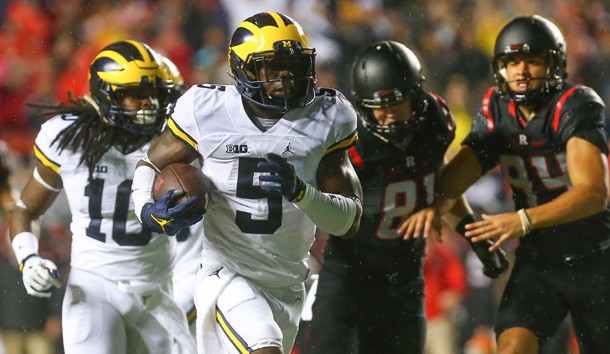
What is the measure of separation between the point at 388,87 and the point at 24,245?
5.11ft

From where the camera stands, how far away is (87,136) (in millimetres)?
4035

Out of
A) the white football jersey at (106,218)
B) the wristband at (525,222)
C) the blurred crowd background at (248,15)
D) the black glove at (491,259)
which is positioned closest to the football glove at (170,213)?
the white football jersey at (106,218)

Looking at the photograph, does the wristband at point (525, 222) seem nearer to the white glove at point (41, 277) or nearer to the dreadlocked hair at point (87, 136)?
the dreadlocked hair at point (87, 136)

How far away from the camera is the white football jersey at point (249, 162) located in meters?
3.41

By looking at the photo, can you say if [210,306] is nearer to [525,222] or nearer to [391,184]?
[391,184]

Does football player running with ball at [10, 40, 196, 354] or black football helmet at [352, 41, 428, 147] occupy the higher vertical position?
black football helmet at [352, 41, 428, 147]

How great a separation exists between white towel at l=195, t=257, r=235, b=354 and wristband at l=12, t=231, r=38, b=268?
86 cm

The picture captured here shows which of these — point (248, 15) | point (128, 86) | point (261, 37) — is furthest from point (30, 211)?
point (248, 15)

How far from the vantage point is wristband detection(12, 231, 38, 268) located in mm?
3943

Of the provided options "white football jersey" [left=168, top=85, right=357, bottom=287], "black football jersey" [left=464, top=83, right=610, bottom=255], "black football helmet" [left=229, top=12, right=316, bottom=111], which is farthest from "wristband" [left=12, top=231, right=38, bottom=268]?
"black football jersey" [left=464, top=83, right=610, bottom=255]

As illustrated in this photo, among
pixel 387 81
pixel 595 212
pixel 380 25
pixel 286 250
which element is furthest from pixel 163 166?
pixel 380 25

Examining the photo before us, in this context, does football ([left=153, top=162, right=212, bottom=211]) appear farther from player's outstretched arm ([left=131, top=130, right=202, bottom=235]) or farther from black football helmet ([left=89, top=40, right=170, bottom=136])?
black football helmet ([left=89, top=40, right=170, bottom=136])

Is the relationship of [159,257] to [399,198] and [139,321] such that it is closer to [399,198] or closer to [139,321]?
[139,321]

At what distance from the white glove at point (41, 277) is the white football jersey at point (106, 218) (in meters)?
0.18
